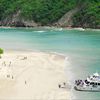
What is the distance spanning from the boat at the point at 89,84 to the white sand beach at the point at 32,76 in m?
1.90

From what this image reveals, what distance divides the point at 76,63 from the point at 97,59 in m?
6.01

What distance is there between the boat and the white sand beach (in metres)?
1.90

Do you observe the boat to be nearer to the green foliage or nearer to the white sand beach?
the white sand beach

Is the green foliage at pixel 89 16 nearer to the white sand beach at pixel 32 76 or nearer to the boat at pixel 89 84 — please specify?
the white sand beach at pixel 32 76

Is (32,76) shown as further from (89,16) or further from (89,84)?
(89,16)

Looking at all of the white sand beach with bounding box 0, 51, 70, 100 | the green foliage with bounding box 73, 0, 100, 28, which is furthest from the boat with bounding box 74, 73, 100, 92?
the green foliage with bounding box 73, 0, 100, 28

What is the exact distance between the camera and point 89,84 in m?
52.5

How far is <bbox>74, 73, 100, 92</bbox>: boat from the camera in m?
51.5

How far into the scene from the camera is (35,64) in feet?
238

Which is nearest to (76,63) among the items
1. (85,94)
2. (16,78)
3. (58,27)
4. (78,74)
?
(78,74)

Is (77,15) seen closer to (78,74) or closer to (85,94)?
(78,74)

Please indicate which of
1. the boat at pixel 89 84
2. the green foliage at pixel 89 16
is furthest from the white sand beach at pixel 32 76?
the green foliage at pixel 89 16

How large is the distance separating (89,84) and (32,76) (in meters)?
11.5

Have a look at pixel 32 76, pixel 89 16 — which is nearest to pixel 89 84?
pixel 32 76
